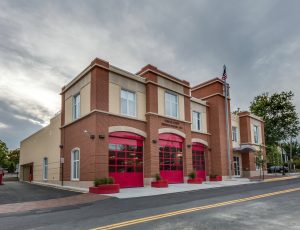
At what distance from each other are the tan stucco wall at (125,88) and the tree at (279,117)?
39.6 meters

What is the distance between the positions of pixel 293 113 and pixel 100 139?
46964mm

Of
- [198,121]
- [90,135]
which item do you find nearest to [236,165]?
[198,121]

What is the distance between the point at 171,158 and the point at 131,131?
5.87 m

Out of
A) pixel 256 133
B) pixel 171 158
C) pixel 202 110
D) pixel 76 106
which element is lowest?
pixel 171 158

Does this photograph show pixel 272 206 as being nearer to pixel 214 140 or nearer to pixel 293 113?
pixel 214 140

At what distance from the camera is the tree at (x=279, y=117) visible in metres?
53.8

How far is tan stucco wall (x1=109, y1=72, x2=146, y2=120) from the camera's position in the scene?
862 inches

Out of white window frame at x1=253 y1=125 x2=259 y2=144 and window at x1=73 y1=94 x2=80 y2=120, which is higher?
window at x1=73 y1=94 x2=80 y2=120

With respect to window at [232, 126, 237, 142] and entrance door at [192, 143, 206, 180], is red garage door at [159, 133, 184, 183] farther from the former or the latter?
window at [232, 126, 237, 142]

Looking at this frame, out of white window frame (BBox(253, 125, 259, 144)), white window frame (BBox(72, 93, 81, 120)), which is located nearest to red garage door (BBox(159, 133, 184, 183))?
white window frame (BBox(72, 93, 81, 120))

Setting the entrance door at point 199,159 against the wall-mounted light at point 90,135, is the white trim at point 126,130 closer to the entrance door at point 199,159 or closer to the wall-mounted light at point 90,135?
the wall-mounted light at point 90,135

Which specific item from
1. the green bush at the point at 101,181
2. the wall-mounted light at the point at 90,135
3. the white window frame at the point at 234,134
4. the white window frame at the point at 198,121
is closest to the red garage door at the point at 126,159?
the wall-mounted light at the point at 90,135

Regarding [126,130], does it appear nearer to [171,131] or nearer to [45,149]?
[171,131]

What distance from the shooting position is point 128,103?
2330 cm
